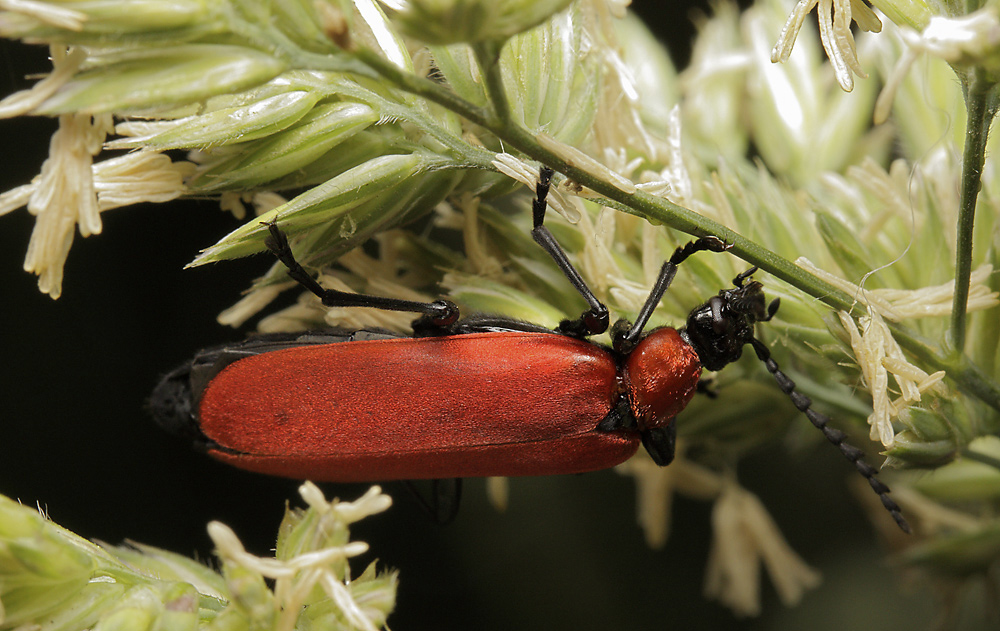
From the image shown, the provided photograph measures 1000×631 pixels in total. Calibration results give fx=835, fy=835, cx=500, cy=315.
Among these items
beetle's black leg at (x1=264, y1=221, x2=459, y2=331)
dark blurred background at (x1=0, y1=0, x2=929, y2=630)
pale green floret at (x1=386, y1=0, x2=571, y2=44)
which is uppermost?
pale green floret at (x1=386, y1=0, x2=571, y2=44)

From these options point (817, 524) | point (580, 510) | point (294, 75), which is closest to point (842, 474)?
point (817, 524)

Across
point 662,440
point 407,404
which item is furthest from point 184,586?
point 662,440

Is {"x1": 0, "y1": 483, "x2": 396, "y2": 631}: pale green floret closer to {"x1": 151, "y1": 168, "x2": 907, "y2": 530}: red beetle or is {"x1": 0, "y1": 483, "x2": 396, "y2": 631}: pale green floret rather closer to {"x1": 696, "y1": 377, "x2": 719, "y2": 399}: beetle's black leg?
{"x1": 151, "y1": 168, "x2": 907, "y2": 530}: red beetle

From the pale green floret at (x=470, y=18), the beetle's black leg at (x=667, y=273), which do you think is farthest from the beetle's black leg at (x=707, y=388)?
the pale green floret at (x=470, y=18)

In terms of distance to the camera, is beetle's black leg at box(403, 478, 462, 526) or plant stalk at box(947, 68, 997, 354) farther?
beetle's black leg at box(403, 478, 462, 526)

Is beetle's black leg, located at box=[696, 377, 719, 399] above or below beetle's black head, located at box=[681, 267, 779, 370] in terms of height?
below

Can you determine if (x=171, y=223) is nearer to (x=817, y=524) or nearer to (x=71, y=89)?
(x=71, y=89)

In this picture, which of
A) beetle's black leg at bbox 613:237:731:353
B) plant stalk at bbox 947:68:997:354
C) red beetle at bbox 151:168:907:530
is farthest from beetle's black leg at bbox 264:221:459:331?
plant stalk at bbox 947:68:997:354
